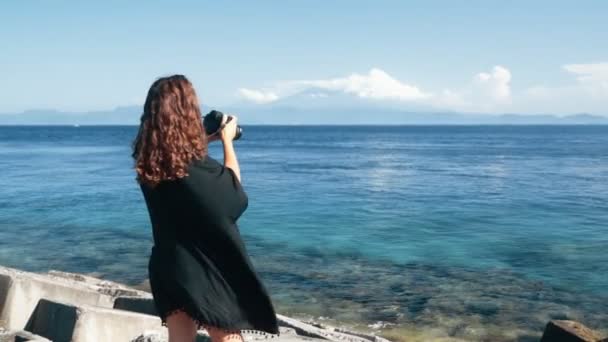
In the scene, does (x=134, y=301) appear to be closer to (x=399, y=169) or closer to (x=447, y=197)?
(x=447, y=197)

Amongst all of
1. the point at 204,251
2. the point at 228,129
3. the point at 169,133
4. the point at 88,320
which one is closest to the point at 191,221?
the point at 204,251

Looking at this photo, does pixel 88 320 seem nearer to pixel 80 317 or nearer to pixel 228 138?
pixel 80 317

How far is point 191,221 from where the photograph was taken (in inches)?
117

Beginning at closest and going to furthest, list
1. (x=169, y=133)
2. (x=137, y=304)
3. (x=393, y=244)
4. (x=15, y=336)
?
1. (x=169, y=133)
2. (x=15, y=336)
3. (x=137, y=304)
4. (x=393, y=244)

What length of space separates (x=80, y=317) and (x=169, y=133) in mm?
3735

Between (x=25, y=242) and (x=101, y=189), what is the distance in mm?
13166

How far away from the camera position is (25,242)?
58.2ft

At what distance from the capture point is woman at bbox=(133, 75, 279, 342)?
2941 millimetres

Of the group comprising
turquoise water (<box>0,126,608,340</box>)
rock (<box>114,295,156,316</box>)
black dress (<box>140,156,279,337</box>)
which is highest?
black dress (<box>140,156,279,337</box>)

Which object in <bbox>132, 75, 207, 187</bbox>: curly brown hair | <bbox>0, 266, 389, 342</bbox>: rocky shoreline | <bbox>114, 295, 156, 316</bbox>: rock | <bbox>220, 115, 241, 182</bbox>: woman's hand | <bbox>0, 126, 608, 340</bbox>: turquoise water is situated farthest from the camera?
<bbox>0, 126, 608, 340</bbox>: turquoise water

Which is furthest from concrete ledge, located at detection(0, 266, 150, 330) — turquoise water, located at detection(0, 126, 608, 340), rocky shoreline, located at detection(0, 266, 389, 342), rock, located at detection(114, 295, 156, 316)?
turquoise water, located at detection(0, 126, 608, 340)

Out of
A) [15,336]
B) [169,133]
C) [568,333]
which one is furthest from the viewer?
[568,333]

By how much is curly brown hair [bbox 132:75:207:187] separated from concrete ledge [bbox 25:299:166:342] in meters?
3.52

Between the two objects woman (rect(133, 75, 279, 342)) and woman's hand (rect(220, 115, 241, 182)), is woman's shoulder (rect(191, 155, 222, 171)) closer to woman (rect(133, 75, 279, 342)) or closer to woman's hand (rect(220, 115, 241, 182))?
woman (rect(133, 75, 279, 342))
